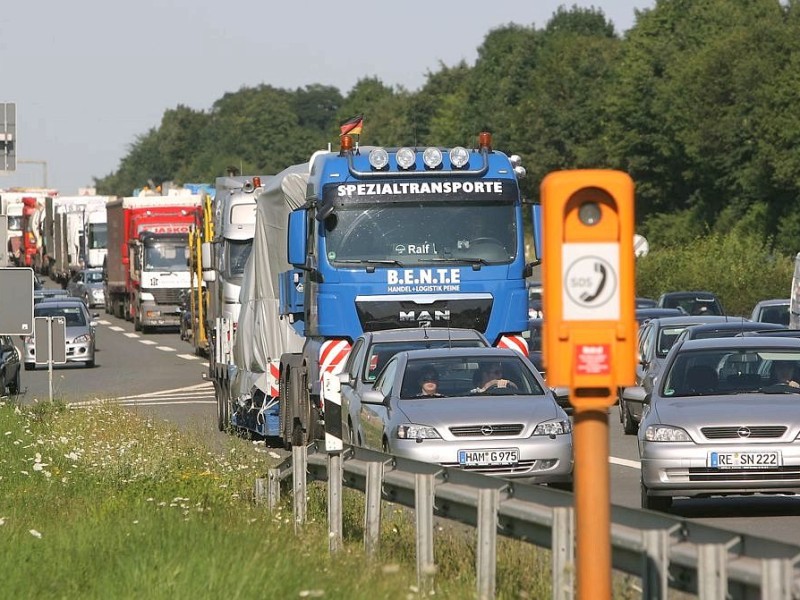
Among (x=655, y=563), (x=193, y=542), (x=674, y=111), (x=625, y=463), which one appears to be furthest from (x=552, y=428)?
(x=674, y=111)

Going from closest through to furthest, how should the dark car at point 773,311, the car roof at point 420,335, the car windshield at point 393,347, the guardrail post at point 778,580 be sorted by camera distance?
the guardrail post at point 778,580 < the car windshield at point 393,347 < the car roof at point 420,335 < the dark car at point 773,311

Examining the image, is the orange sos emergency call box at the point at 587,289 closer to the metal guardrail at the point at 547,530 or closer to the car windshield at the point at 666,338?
the metal guardrail at the point at 547,530

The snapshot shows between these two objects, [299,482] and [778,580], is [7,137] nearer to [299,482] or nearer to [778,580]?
[299,482]

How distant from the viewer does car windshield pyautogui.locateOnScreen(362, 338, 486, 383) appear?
64.2 ft

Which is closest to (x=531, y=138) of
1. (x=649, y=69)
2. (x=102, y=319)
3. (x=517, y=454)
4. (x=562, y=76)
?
(x=562, y=76)

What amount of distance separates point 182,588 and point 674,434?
6558 mm

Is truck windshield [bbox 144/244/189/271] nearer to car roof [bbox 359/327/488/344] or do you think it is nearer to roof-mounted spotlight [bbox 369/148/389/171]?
roof-mounted spotlight [bbox 369/148/389/171]

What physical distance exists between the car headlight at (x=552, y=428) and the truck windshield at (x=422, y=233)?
5.30 meters

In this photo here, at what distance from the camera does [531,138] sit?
12319 centimetres

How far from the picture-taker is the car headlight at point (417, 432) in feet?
53.9

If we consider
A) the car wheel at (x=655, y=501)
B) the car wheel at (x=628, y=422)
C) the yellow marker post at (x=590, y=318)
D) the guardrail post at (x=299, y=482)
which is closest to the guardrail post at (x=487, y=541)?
the guardrail post at (x=299, y=482)

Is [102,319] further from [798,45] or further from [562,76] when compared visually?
[562,76]

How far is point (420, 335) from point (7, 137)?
11.0 metres

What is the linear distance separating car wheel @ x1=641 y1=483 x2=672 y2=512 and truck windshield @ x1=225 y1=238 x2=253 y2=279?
1458 cm
